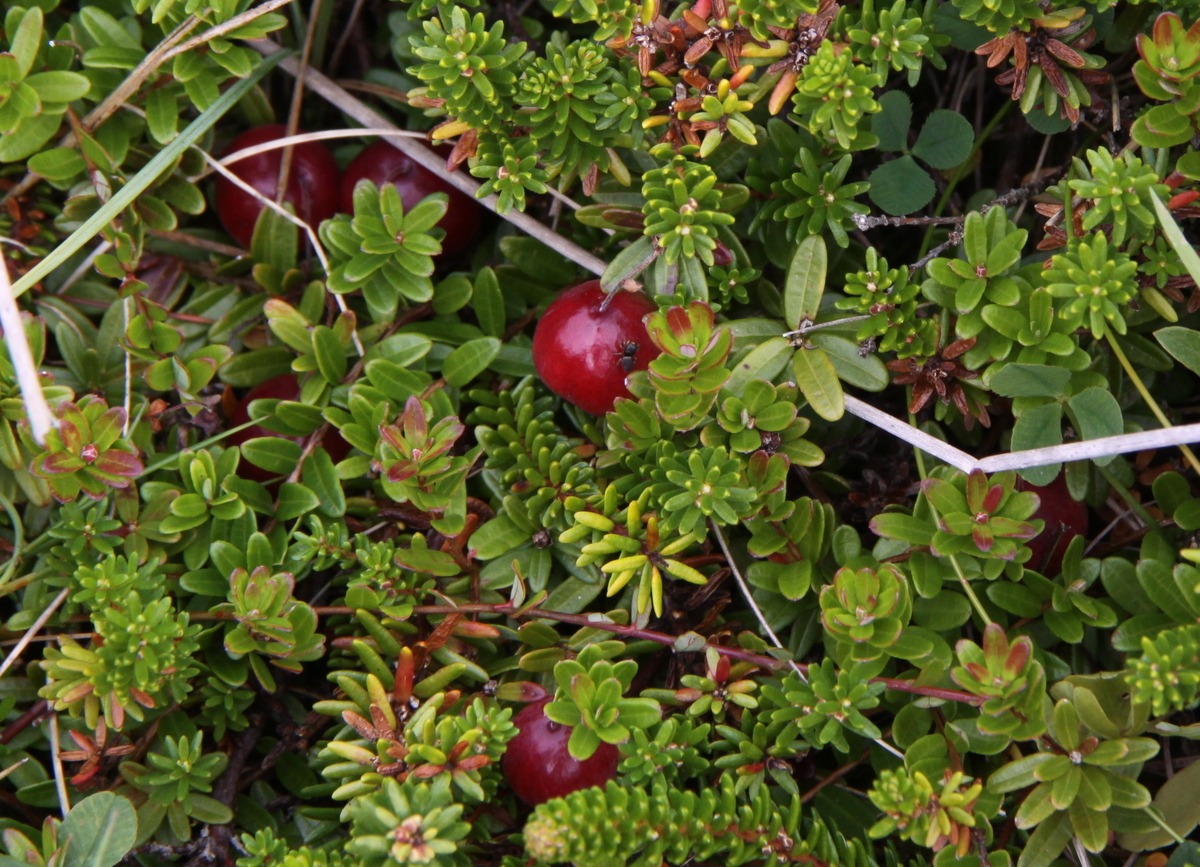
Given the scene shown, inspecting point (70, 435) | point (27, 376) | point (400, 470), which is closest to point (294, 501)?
point (400, 470)

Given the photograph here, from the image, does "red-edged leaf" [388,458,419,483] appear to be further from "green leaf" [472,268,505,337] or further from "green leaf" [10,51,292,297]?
"green leaf" [10,51,292,297]

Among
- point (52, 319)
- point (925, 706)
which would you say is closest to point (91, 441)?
point (52, 319)

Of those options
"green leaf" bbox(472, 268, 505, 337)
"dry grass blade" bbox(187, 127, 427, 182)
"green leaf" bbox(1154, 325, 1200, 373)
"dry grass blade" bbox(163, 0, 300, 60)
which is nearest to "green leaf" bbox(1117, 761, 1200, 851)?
"green leaf" bbox(1154, 325, 1200, 373)

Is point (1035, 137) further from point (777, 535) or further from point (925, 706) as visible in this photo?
point (925, 706)

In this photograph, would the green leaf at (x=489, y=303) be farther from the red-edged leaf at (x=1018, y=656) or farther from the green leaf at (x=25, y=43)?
the red-edged leaf at (x=1018, y=656)

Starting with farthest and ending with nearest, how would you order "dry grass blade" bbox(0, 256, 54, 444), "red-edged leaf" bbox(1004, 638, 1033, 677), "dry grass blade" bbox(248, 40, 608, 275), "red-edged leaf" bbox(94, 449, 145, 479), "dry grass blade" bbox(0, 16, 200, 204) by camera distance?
"dry grass blade" bbox(248, 40, 608, 275) < "dry grass blade" bbox(0, 16, 200, 204) < "red-edged leaf" bbox(94, 449, 145, 479) < "red-edged leaf" bbox(1004, 638, 1033, 677) < "dry grass blade" bbox(0, 256, 54, 444)

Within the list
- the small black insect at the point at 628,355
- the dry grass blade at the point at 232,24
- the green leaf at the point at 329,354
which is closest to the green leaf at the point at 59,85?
the dry grass blade at the point at 232,24
